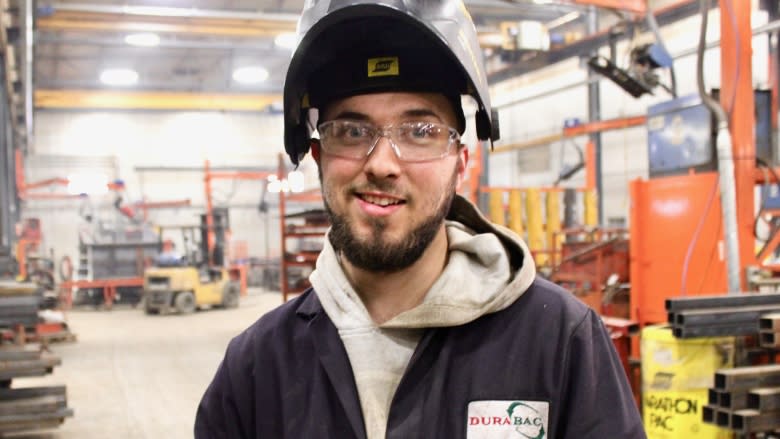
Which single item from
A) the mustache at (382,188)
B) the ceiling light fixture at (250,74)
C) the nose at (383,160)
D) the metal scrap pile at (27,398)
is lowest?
the metal scrap pile at (27,398)

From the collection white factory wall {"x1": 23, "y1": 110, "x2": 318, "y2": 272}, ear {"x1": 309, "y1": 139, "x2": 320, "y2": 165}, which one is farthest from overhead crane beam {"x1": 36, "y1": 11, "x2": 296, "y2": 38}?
ear {"x1": 309, "y1": 139, "x2": 320, "y2": 165}

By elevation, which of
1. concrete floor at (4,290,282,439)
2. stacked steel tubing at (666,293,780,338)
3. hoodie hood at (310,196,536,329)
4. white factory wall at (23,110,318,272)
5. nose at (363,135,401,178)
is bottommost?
concrete floor at (4,290,282,439)

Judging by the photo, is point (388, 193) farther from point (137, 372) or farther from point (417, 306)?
point (137, 372)

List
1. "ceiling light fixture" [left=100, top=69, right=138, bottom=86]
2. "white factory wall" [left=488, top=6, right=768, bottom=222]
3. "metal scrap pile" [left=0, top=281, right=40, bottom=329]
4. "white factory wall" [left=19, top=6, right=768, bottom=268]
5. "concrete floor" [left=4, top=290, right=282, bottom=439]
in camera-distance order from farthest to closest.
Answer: "ceiling light fixture" [left=100, top=69, right=138, bottom=86]
"white factory wall" [left=19, top=6, right=768, bottom=268]
"white factory wall" [left=488, top=6, right=768, bottom=222]
"concrete floor" [left=4, top=290, right=282, bottom=439]
"metal scrap pile" [left=0, top=281, right=40, bottom=329]

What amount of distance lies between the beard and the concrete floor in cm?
504

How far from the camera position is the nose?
1.35 metres

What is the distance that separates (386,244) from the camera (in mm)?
1390

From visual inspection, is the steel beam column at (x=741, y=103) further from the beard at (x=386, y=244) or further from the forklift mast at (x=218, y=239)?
the forklift mast at (x=218, y=239)

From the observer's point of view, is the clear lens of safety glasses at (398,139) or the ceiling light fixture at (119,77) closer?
the clear lens of safety glasses at (398,139)

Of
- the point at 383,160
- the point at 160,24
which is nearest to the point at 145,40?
the point at 160,24

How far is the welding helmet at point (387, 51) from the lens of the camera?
4.33 feet

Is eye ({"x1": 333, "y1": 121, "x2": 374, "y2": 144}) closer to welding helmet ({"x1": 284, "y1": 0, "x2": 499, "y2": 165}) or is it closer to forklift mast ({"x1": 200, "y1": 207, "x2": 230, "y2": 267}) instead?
welding helmet ({"x1": 284, "y1": 0, "x2": 499, "y2": 165})

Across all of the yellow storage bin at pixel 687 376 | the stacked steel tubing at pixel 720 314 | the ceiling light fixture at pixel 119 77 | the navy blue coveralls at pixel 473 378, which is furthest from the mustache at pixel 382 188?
the ceiling light fixture at pixel 119 77

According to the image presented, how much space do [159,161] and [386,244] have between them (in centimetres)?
2261
